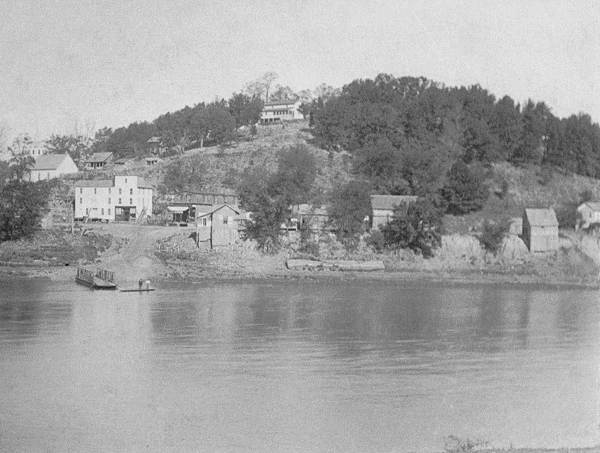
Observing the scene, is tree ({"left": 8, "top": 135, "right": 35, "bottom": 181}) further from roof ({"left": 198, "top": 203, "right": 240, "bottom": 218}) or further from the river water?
the river water

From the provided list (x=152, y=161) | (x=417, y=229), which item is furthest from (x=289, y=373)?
(x=152, y=161)

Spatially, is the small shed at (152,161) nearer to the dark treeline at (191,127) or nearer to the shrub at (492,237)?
the dark treeline at (191,127)

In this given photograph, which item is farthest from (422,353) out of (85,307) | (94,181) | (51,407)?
(94,181)

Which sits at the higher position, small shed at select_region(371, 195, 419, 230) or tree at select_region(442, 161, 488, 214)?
tree at select_region(442, 161, 488, 214)

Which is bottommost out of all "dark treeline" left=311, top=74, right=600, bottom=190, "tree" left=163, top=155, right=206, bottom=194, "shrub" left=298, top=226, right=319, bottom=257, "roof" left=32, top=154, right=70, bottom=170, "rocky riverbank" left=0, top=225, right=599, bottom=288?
"rocky riverbank" left=0, top=225, right=599, bottom=288

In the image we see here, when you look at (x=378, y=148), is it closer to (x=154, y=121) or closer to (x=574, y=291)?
(x=574, y=291)

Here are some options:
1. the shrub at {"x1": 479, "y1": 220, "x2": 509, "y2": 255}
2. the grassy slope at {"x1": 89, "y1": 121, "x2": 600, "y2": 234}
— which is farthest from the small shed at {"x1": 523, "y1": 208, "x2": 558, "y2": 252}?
the grassy slope at {"x1": 89, "y1": 121, "x2": 600, "y2": 234}

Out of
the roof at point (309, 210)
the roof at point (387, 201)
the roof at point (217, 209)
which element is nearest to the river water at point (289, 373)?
the roof at point (217, 209)
